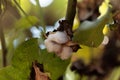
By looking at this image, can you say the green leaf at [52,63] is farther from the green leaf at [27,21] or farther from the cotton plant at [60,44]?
the green leaf at [27,21]

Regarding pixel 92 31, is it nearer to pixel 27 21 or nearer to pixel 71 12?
pixel 71 12

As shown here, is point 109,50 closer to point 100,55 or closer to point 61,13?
point 100,55

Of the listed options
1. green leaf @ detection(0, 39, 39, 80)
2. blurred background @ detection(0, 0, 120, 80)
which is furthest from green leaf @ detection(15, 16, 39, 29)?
green leaf @ detection(0, 39, 39, 80)

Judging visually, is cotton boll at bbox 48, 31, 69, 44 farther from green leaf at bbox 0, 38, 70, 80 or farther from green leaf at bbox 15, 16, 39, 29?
green leaf at bbox 15, 16, 39, 29

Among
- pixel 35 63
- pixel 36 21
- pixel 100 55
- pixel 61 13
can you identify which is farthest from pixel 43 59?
pixel 100 55

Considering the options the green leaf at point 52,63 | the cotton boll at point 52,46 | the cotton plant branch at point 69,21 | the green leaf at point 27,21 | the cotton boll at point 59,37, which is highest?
the green leaf at point 27,21

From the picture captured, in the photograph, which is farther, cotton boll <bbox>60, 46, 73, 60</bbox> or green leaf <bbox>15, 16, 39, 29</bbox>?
green leaf <bbox>15, 16, 39, 29</bbox>

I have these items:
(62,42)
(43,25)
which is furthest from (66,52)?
(43,25)

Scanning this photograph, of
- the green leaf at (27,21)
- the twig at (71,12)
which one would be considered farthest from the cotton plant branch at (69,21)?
the green leaf at (27,21)
